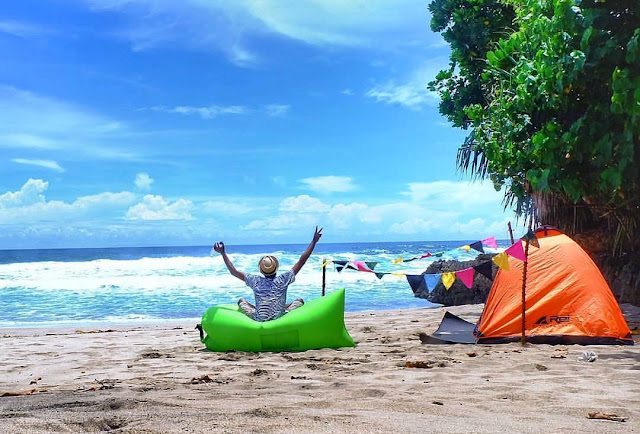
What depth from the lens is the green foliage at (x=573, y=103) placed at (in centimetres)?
673

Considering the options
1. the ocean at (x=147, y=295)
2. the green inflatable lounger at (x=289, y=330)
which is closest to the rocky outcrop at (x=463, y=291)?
the ocean at (x=147, y=295)

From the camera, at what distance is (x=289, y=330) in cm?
748

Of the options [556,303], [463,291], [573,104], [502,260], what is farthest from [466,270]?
[463,291]

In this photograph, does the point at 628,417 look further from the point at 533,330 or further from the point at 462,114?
the point at 462,114

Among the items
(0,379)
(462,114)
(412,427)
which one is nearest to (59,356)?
(0,379)

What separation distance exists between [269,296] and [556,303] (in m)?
3.89

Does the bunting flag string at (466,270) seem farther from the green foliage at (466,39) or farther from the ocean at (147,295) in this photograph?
the green foliage at (466,39)

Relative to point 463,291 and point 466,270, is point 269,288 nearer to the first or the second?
point 466,270

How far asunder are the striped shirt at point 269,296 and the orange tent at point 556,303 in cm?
279

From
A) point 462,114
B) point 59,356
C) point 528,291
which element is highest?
point 462,114

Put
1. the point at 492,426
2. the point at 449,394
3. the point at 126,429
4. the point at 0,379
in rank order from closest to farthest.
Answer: the point at 126,429 < the point at 492,426 < the point at 449,394 < the point at 0,379

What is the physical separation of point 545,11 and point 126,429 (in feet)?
23.5

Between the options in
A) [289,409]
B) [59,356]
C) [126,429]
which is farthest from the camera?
[59,356]

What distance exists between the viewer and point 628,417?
154 inches
